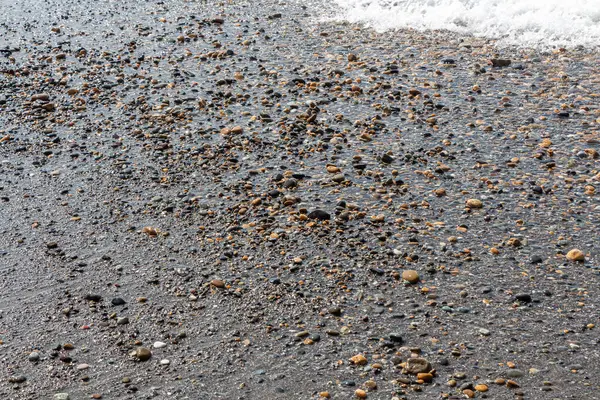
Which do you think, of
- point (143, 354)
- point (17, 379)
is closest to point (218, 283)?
point (143, 354)

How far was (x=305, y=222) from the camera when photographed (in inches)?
233

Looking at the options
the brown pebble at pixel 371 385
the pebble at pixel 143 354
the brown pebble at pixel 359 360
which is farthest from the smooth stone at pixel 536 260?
the pebble at pixel 143 354

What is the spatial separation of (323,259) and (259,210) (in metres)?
0.95

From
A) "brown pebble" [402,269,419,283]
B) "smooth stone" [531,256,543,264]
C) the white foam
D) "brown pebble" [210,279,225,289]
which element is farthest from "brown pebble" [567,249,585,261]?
the white foam

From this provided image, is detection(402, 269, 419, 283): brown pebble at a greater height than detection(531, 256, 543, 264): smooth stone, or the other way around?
detection(531, 256, 543, 264): smooth stone

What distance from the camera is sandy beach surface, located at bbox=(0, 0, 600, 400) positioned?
14.7 feet

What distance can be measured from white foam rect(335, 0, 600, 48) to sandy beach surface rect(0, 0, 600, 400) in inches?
12.7

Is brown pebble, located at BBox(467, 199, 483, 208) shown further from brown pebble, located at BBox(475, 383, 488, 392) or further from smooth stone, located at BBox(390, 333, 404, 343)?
brown pebble, located at BBox(475, 383, 488, 392)

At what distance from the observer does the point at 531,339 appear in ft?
14.8

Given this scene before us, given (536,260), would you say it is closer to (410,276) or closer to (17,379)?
(410,276)

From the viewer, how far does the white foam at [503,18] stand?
922cm

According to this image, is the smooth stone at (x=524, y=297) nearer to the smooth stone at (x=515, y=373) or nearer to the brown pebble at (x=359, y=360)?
the smooth stone at (x=515, y=373)

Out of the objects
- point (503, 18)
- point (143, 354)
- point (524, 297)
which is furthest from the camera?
point (503, 18)

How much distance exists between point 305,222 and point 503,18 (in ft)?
17.1
